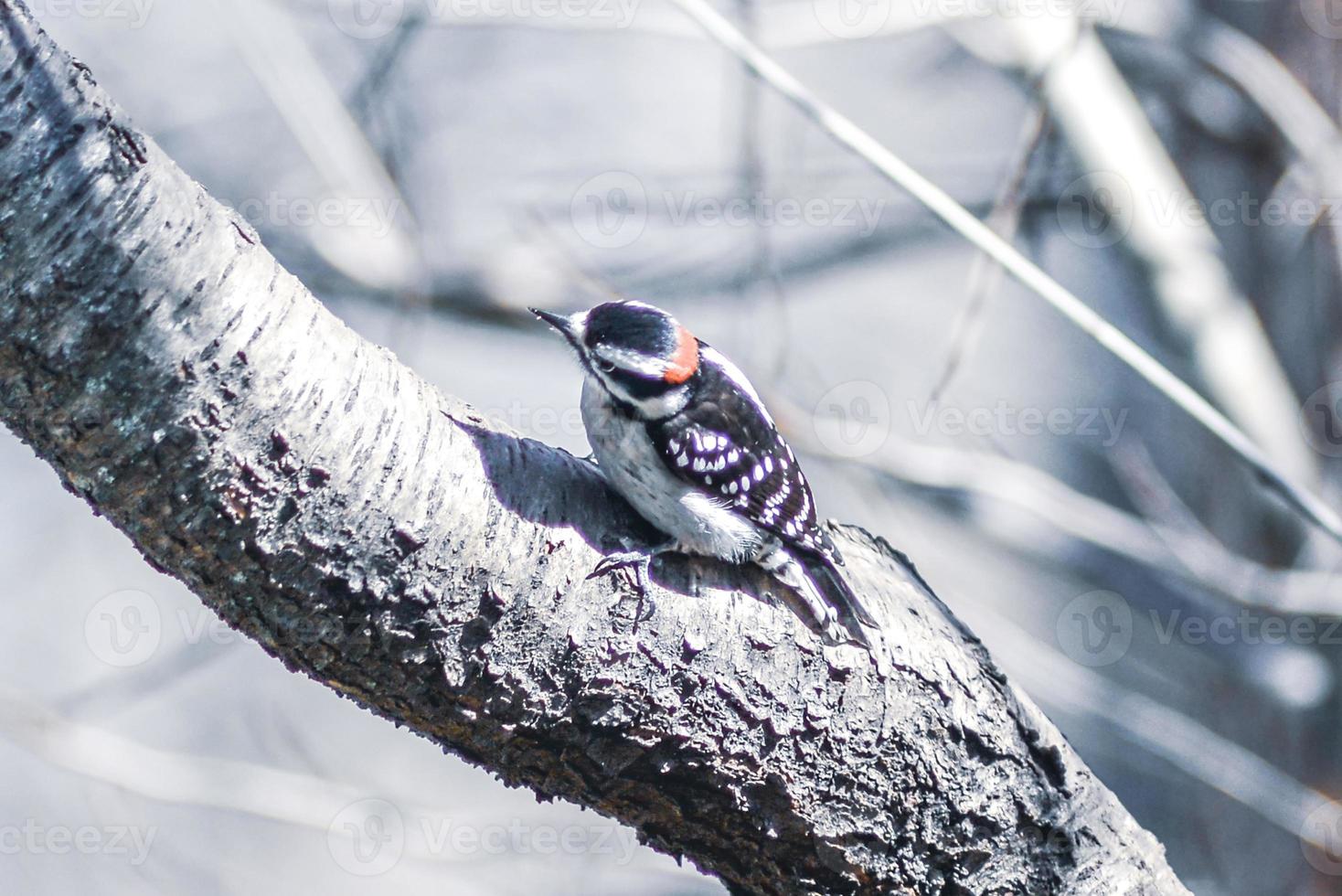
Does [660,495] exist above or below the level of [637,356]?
below

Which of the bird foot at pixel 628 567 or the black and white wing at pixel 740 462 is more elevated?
the black and white wing at pixel 740 462

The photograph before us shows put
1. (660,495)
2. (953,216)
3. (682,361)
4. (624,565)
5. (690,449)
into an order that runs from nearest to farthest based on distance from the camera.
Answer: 1. (624,565)
2. (660,495)
3. (690,449)
4. (682,361)
5. (953,216)

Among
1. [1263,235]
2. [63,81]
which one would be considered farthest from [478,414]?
[1263,235]

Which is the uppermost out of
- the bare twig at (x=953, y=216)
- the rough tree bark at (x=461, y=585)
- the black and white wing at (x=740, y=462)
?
the bare twig at (x=953, y=216)

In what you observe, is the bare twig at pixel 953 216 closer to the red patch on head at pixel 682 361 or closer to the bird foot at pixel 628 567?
the red patch on head at pixel 682 361

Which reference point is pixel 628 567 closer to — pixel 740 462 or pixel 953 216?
pixel 740 462

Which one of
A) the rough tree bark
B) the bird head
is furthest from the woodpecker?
the rough tree bark

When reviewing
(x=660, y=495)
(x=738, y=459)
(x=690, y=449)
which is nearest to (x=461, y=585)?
(x=660, y=495)

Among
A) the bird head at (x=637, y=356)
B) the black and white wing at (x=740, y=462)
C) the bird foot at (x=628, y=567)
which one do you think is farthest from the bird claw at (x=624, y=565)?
the bird head at (x=637, y=356)
